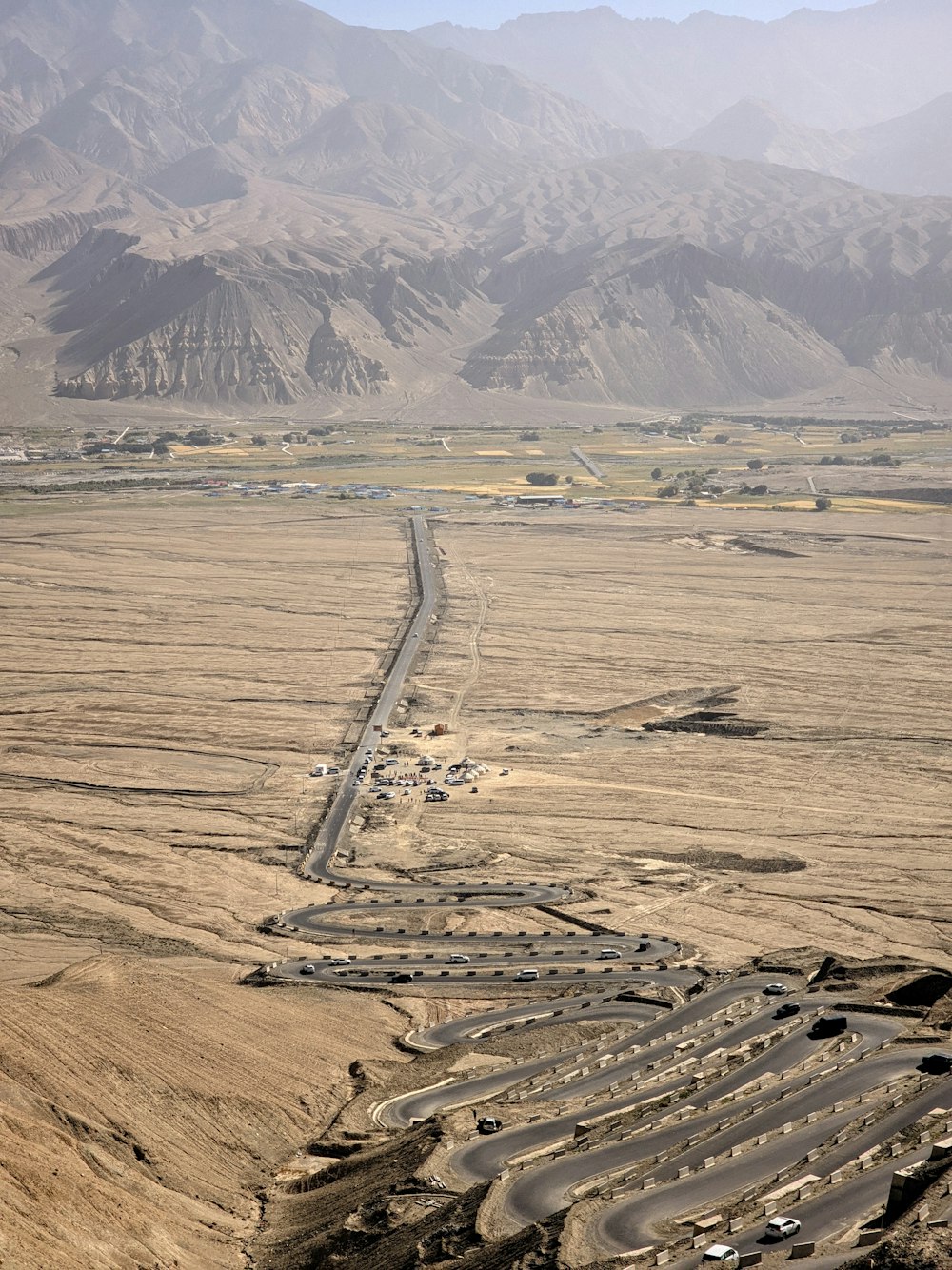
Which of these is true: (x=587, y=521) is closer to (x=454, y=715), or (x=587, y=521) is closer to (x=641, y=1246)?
(x=454, y=715)

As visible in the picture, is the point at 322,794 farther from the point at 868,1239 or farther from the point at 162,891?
the point at 868,1239

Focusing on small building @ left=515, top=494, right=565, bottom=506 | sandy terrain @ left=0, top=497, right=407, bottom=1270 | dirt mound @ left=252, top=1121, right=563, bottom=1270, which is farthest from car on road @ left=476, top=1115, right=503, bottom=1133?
small building @ left=515, top=494, right=565, bottom=506

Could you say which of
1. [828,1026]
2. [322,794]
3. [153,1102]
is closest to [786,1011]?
[828,1026]

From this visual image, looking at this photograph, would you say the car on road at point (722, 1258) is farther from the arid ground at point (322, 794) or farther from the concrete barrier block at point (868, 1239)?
the arid ground at point (322, 794)

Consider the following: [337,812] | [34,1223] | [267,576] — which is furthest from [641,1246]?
[267,576]

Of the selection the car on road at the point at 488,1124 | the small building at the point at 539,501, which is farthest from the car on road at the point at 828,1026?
the small building at the point at 539,501

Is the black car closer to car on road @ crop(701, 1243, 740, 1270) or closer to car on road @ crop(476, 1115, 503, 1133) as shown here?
car on road @ crop(476, 1115, 503, 1133)
